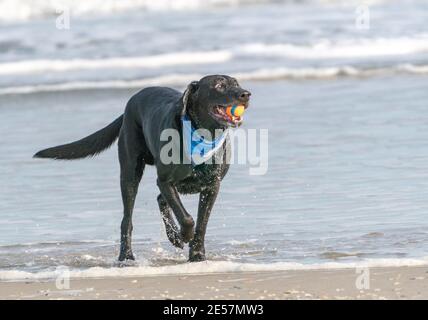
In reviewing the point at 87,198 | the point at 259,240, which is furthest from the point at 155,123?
the point at 87,198

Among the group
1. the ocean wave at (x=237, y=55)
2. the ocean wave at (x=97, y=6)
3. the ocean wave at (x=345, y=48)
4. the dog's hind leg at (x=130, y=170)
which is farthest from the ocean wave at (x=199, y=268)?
the ocean wave at (x=97, y=6)

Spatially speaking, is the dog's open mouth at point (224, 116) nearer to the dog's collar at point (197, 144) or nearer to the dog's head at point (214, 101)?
the dog's head at point (214, 101)

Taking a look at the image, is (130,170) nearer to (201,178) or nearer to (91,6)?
(201,178)

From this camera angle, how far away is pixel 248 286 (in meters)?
6.19

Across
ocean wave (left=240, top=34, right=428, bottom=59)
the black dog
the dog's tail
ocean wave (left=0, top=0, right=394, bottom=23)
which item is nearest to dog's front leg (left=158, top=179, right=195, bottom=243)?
the black dog

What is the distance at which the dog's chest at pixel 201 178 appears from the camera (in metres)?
7.01

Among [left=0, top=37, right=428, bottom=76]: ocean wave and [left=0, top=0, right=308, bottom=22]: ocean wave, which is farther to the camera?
[left=0, top=0, right=308, bottom=22]: ocean wave

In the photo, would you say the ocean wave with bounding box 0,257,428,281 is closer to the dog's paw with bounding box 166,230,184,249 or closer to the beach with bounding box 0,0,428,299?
the beach with bounding box 0,0,428,299

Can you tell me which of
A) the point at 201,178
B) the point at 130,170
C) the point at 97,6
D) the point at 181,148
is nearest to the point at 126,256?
the point at 130,170

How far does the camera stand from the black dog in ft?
22.6

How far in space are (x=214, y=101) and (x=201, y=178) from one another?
1.71ft

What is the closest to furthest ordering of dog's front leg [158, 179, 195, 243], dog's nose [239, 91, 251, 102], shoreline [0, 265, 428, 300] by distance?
shoreline [0, 265, 428, 300] → dog's nose [239, 91, 251, 102] → dog's front leg [158, 179, 195, 243]

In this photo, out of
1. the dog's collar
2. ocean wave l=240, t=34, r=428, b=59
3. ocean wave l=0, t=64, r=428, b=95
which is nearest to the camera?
the dog's collar
